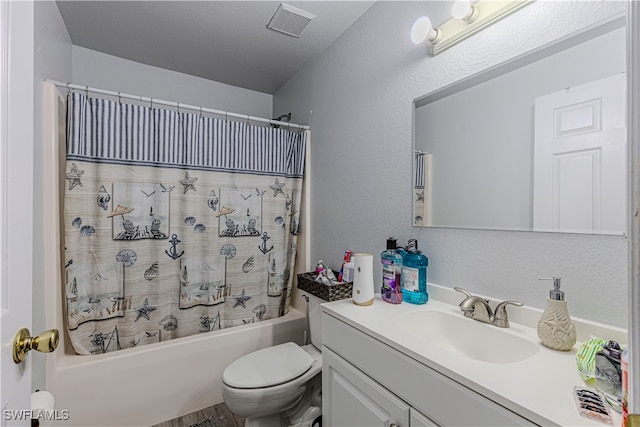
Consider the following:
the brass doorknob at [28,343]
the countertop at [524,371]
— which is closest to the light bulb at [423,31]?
the countertop at [524,371]

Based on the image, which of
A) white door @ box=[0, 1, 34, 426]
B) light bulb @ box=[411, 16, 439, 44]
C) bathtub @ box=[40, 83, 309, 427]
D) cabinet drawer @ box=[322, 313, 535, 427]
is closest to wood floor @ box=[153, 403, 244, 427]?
bathtub @ box=[40, 83, 309, 427]

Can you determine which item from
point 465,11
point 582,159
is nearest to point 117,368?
point 582,159

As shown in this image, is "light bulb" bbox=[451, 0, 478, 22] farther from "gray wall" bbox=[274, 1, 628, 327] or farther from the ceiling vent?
the ceiling vent

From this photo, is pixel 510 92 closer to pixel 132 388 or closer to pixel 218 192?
pixel 218 192

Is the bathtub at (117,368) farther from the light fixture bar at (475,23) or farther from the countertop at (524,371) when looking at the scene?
the light fixture bar at (475,23)

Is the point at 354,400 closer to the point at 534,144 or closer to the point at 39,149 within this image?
the point at 534,144

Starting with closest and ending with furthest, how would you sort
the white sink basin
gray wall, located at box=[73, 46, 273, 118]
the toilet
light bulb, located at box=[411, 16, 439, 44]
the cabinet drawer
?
the cabinet drawer, the white sink basin, light bulb, located at box=[411, 16, 439, 44], the toilet, gray wall, located at box=[73, 46, 273, 118]

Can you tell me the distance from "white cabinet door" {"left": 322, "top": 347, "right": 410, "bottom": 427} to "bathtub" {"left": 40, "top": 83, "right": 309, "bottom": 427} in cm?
92

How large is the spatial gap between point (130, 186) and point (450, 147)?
168 centimetres

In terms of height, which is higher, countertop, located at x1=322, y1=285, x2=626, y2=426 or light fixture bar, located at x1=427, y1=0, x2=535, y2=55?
light fixture bar, located at x1=427, y1=0, x2=535, y2=55

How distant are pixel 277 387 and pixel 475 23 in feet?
5.58

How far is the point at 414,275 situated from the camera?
3.99 ft

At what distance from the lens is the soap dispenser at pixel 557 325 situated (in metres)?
0.79

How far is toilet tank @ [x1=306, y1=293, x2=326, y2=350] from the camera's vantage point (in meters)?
1.66
